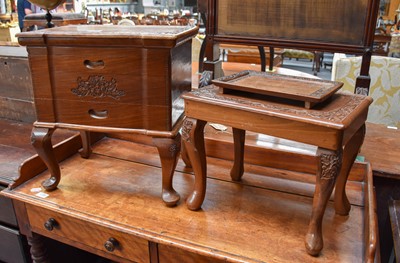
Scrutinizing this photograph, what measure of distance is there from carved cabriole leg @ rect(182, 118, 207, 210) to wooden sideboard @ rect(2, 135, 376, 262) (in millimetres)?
36

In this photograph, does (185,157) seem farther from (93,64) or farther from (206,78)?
(93,64)

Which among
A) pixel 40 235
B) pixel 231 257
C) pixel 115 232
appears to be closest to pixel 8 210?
pixel 40 235

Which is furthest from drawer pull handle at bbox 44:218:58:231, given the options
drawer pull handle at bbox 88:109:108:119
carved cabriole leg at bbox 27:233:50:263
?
drawer pull handle at bbox 88:109:108:119

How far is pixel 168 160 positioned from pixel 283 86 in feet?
1.19

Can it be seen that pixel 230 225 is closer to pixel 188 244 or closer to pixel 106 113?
pixel 188 244

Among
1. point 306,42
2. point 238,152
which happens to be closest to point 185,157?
point 238,152

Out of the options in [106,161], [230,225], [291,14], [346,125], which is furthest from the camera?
[106,161]

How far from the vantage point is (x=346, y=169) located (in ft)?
3.18

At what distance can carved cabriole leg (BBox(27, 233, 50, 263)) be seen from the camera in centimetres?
122

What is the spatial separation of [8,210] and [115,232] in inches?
18.8

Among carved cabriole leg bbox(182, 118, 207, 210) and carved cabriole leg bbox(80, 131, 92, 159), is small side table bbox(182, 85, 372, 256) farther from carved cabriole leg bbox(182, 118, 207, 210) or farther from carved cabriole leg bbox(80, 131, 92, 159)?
carved cabriole leg bbox(80, 131, 92, 159)

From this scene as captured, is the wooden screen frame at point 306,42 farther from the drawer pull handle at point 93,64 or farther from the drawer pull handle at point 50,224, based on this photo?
the drawer pull handle at point 50,224

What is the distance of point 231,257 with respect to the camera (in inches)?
33.7

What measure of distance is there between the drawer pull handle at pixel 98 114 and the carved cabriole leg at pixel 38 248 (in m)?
0.48
